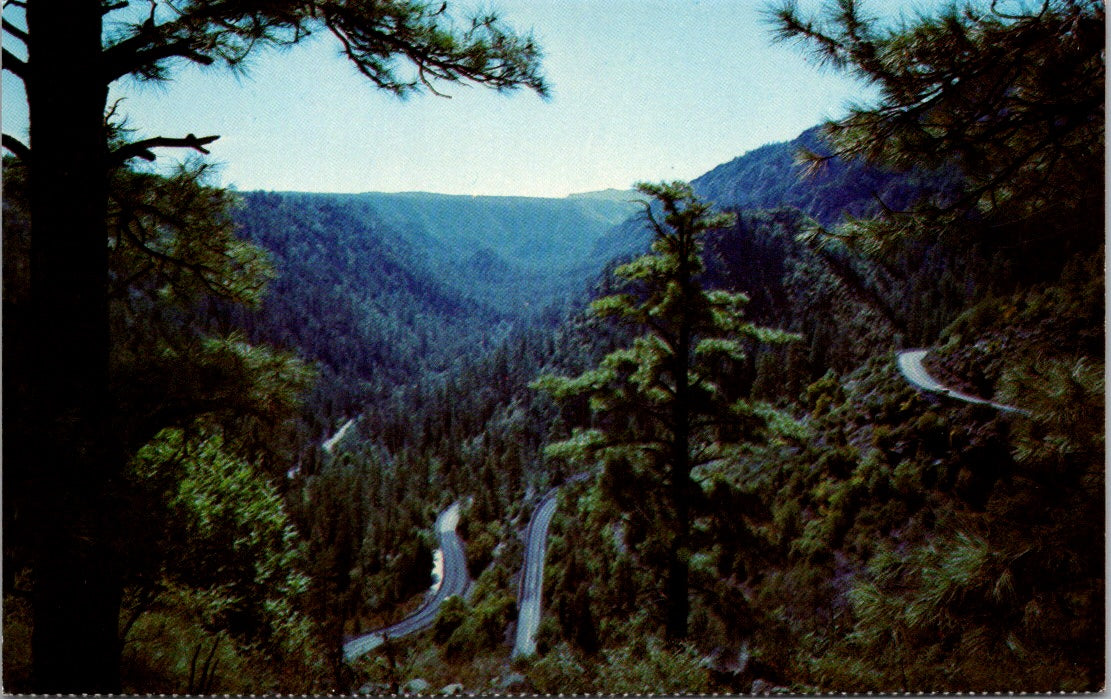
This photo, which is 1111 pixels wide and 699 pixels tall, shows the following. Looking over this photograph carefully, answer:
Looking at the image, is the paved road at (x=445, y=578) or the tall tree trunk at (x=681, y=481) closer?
the tall tree trunk at (x=681, y=481)

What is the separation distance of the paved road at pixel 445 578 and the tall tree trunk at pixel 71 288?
10253 millimetres

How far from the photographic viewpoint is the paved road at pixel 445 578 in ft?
56.0

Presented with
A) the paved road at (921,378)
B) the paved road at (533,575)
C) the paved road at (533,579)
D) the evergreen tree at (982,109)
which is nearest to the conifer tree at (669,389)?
the paved road at (533,575)

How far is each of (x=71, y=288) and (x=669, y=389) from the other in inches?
159

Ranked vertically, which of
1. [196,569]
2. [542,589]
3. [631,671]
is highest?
[196,569]

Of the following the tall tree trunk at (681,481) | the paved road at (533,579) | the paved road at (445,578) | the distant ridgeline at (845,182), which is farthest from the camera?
the paved road at (445,578)

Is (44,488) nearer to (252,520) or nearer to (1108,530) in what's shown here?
(252,520)

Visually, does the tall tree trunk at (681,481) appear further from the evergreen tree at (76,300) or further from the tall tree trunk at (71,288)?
the tall tree trunk at (71,288)

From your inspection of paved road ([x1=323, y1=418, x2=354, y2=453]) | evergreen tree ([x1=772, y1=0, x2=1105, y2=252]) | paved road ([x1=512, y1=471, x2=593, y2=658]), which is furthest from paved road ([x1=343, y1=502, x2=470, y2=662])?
paved road ([x1=323, y1=418, x2=354, y2=453])

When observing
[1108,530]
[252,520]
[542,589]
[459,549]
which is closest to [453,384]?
[459,549]

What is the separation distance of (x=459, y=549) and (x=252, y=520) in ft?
89.1

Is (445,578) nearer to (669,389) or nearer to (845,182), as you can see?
(669,389)

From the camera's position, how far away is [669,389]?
4.59 metres

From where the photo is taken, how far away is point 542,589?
41.6 feet
